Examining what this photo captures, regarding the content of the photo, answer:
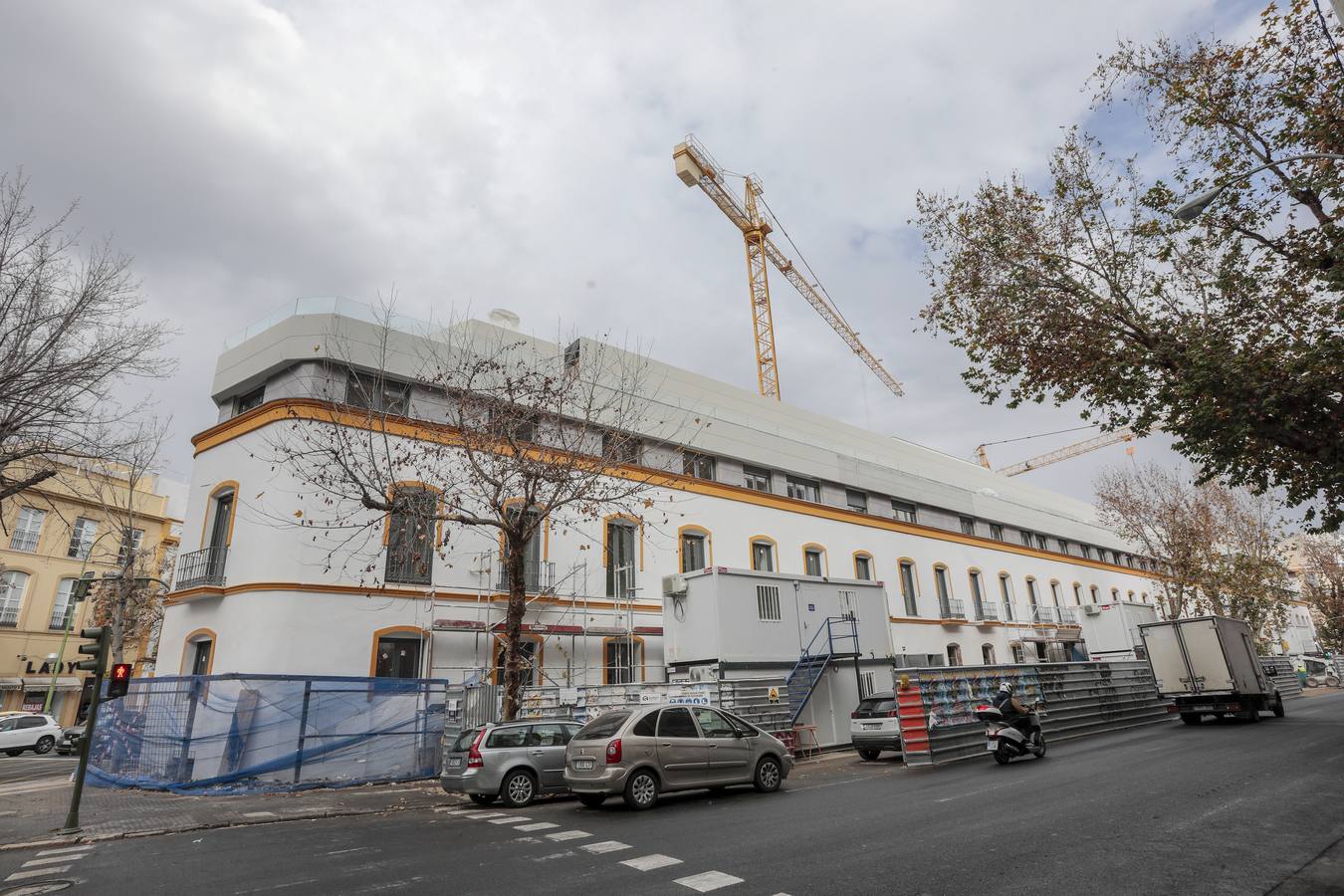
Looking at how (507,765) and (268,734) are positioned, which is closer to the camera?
(507,765)

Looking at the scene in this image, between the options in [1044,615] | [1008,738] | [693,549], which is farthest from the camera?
[1044,615]

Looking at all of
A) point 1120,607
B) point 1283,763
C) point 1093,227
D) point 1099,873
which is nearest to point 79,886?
point 1099,873

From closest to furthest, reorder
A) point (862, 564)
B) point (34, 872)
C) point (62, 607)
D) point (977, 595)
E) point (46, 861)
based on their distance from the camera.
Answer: point (34, 872), point (46, 861), point (862, 564), point (977, 595), point (62, 607)

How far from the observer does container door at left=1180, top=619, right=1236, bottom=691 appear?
20062 millimetres

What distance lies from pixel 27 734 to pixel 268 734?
20964 millimetres

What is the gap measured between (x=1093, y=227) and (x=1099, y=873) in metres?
13.2

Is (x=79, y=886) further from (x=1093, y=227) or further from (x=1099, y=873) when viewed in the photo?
(x=1093, y=227)

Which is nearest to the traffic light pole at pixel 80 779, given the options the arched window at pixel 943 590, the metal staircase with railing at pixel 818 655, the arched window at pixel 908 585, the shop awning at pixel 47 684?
the metal staircase with railing at pixel 818 655

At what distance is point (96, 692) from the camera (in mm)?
10938

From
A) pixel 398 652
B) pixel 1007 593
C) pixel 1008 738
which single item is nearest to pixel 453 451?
pixel 398 652

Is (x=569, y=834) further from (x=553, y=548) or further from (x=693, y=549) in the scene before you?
(x=693, y=549)

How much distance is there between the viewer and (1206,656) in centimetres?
2039

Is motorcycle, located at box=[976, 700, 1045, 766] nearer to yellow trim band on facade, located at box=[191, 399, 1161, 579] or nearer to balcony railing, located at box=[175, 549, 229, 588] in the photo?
yellow trim band on facade, located at box=[191, 399, 1161, 579]

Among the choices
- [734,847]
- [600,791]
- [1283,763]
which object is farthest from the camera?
[1283,763]
